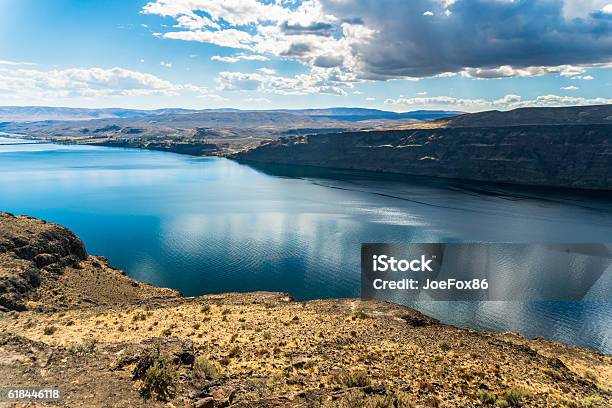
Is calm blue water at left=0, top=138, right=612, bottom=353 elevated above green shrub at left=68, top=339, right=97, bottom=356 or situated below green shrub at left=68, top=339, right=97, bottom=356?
below

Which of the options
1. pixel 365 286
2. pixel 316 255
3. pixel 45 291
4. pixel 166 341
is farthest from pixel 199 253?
pixel 166 341

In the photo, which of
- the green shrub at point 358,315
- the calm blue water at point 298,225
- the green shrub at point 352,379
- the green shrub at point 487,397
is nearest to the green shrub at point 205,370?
the green shrub at point 352,379

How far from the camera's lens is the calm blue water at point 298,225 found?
5456cm

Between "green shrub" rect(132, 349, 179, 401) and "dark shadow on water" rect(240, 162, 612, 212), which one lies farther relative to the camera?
"dark shadow on water" rect(240, 162, 612, 212)

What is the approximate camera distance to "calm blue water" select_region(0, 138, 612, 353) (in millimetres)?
54562

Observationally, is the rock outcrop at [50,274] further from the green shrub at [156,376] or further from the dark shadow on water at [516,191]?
the dark shadow on water at [516,191]

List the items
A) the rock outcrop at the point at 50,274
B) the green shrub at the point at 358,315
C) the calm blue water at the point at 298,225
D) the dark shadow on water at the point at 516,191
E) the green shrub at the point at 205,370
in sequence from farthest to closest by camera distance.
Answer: the dark shadow on water at the point at 516,191 < the calm blue water at the point at 298,225 < the rock outcrop at the point at 50,274 < the green shrub at the point at 358,315 < the green shrub at the point at 205,370

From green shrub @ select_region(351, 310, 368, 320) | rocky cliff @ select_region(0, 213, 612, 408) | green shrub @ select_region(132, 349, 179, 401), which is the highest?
green shrub @ select_region(132, 349, 179, 401)

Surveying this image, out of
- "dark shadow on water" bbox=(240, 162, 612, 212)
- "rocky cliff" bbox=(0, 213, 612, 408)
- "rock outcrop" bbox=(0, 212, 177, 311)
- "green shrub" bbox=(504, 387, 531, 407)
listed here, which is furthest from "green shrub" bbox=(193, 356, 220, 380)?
"dark shadow on water" bbox=(240, 162, 612, 212)

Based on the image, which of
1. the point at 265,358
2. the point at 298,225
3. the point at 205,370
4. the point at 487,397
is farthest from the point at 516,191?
the point at 205,370

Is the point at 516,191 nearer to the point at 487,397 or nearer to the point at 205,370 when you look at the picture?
the point at 487,397

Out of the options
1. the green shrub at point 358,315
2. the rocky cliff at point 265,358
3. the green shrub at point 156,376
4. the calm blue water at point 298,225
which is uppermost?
the green shrub at point 156,376

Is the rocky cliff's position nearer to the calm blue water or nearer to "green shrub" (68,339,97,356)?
"green shrub" (68,339,97,356)

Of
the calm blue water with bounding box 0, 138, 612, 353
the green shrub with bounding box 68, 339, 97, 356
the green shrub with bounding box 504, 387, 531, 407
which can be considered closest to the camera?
the green shrub with bounding box 504, 387, 531, 407
